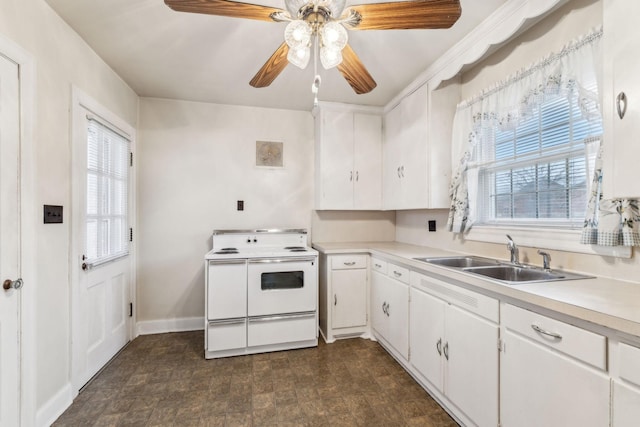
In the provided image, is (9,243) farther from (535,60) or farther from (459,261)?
(535,60)

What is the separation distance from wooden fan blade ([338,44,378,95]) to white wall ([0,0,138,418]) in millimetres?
1714

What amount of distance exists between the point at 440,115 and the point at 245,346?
8.66 feet

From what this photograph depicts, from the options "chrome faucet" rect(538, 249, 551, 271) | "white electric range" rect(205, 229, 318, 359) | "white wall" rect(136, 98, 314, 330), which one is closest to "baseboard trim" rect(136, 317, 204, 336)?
"white wall" rect(136, 98, 314, 330)

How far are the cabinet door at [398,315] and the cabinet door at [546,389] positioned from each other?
890 millimetres

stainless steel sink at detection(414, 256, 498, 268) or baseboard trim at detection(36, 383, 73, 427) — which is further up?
stainless steel sink at detection(414, 256, 498, 268)

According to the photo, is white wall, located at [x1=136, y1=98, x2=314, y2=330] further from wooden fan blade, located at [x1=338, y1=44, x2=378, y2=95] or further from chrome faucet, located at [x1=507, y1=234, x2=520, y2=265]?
chrome faucet, located at [x1=507, y1=234, x2=520, y2=265]

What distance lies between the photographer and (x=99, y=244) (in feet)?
7.48

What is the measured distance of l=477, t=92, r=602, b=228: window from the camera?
1.62 meters

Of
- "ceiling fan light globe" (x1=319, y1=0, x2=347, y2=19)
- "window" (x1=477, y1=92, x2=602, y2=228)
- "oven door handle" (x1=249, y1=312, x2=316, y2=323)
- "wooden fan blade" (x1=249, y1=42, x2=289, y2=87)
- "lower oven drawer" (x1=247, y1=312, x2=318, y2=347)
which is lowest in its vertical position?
"lower oven drawer" (x1=247, y1=312, x2=318, y2=347)

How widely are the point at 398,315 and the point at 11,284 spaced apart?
2.44m

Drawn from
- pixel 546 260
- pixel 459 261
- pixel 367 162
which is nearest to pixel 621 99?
pixel 546 260

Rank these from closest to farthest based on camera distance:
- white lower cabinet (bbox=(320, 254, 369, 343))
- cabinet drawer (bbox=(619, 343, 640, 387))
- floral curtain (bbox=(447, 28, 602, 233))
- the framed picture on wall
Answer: cabinet drawer (bbox=(619, 343, 640, 387)) → floral curtain (bbox=(447, 28, 602, 233)) → white lower cabinet (bbox=(320, 254, 369, 343)) → the framed picture on wall

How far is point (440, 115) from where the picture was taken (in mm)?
2463

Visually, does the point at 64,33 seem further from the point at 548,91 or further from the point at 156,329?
Answer: the point at 548,91
